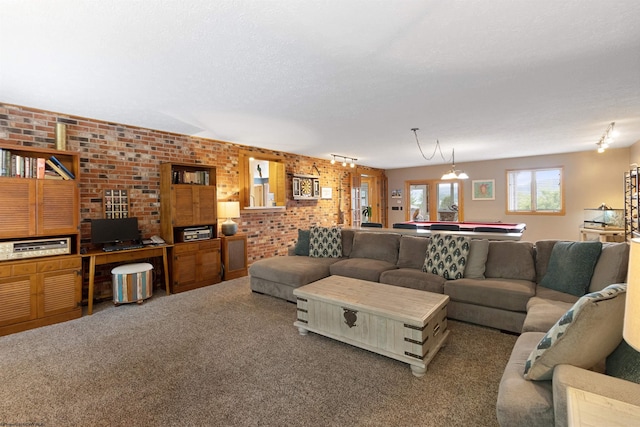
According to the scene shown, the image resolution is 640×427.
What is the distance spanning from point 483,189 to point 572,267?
5.77 meters

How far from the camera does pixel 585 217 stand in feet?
22.3

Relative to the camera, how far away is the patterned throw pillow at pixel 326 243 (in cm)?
472

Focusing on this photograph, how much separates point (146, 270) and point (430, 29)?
414 cm

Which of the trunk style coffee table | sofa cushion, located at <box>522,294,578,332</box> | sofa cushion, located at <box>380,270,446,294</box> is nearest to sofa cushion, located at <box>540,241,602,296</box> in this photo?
sofa cushion, located at <box>522,294,578,332</box>

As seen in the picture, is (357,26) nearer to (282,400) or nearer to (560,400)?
(560,400)

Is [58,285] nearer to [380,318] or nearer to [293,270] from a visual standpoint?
[293,270]

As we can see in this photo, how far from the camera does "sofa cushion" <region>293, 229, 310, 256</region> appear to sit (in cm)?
487

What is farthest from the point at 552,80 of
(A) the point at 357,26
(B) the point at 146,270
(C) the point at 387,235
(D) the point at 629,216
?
(B) the point at 146,270

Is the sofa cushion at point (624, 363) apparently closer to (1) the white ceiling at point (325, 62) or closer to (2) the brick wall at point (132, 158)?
(1) the white ceiling at point (325, 62)

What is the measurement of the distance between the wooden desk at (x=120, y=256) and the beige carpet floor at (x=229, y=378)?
1.80ft

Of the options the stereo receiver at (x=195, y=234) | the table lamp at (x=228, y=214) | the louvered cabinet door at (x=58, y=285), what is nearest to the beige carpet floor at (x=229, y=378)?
the louvered cabinet door at (x=58, y=285)

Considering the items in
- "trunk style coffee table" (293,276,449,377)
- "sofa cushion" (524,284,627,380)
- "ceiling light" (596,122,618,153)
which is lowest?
"trunk style coffee table" (293,276,449,377)

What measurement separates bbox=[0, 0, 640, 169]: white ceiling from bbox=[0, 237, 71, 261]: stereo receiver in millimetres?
1551

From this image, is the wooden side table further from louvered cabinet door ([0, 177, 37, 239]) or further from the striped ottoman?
louvered cabinet door ([0, 177, 37, 239])
